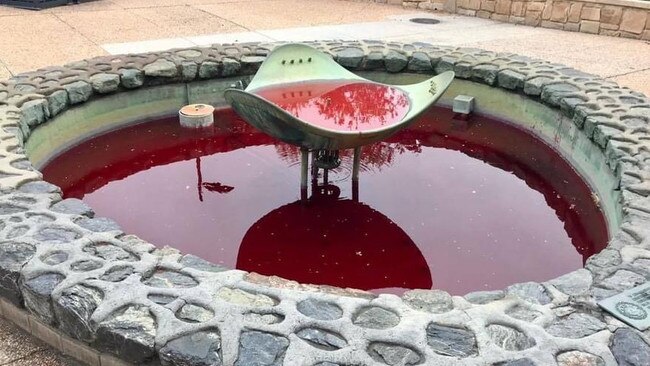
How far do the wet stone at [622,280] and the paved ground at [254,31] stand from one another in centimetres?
405

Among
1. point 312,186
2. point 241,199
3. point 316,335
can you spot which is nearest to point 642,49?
point 312,186

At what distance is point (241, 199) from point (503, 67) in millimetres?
2952

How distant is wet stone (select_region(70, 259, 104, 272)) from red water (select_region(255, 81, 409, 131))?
6.15ft

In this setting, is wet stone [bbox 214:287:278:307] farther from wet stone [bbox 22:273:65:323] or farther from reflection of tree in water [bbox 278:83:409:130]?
reflection of tree in water [bbox 278:83:409:130]

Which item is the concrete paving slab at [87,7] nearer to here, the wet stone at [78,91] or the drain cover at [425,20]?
the drain cover at [425,20]

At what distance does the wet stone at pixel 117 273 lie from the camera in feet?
8.81

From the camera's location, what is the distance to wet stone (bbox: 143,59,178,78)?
5.62 metres

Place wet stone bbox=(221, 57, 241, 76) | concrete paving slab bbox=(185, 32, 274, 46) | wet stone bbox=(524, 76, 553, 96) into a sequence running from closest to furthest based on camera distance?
wet stone bbox=(524, 76, 553, 96) → wet stone bbox=(221, 57, 241, 76) → concrete paving slab bbox=(185, 32, 274, 46)

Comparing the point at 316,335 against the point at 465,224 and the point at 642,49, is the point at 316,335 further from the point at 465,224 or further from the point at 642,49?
the point at 642,49

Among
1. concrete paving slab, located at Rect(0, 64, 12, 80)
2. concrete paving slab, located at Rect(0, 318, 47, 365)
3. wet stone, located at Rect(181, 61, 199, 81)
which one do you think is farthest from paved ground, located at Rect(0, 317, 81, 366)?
concrete paving slab, located at Rect(0, 64, 12, 80)

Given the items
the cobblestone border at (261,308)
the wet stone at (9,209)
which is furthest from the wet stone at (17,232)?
the wet stone at (9,209)

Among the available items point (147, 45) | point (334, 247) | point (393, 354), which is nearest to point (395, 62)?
point (334, 247)

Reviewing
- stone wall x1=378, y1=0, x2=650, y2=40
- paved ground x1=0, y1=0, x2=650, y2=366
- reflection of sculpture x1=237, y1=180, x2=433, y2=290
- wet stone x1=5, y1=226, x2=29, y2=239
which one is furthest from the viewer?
stone wall x1=378, y1=0, x2=650, y2=40

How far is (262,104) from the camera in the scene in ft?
12.3
